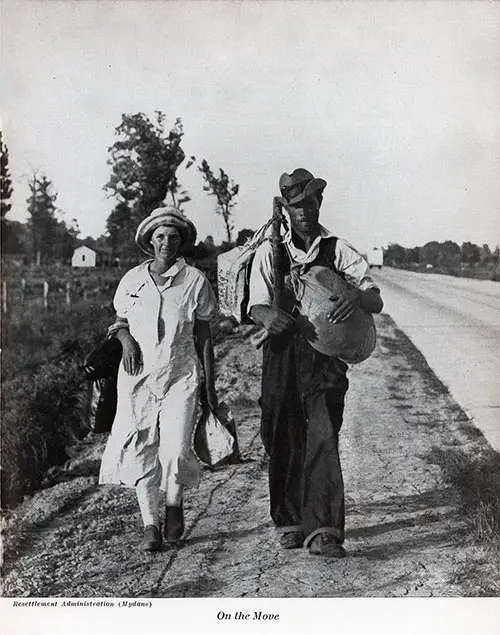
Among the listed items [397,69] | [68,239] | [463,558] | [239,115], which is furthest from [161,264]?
[463,558]

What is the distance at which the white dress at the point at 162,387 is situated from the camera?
400cm

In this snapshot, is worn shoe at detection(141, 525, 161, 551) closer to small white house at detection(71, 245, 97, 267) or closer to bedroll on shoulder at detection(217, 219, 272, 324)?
bedroll on shoulder at detection(217, 219, 272, 324)

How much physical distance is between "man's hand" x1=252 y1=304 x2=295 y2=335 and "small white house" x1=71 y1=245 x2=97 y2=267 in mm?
940

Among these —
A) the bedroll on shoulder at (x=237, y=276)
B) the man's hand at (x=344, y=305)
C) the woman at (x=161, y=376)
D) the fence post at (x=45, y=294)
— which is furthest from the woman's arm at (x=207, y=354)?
the fence post at (x=45, y=294)

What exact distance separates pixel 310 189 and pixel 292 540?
171 cm

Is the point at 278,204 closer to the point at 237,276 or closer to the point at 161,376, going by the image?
the point at 237,276

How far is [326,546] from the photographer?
12.9 feet

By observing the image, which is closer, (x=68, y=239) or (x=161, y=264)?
(x=161, y=264)

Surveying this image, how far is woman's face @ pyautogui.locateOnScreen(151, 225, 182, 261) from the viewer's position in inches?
162

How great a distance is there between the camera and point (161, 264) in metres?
4.12

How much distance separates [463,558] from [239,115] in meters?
2.50

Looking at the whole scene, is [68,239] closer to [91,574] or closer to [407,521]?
[91,574]

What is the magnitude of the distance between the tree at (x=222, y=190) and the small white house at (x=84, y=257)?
684mm

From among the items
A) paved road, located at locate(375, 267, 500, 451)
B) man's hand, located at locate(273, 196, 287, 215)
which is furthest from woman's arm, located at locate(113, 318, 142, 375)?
paved road, located at locate(375, 267, 500, 451)
